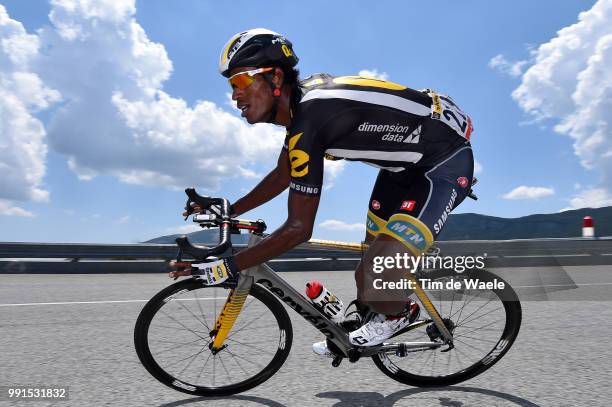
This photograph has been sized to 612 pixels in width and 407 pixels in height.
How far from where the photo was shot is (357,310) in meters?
3.76

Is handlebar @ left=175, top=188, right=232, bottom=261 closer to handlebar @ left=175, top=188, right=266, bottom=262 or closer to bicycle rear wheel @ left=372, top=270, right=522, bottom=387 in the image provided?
handlebar @ left=175, top=188, right=266, bottom=262

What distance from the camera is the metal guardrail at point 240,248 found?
37.3 feet

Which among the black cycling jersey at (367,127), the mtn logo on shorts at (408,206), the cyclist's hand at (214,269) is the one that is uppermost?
the black cycling jersey at (367,127)

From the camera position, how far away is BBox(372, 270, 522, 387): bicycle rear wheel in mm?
3775

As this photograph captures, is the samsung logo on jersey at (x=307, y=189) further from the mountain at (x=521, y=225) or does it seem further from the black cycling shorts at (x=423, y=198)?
the mountain at (x=521, y=225)

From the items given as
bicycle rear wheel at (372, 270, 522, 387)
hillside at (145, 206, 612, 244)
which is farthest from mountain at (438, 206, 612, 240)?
bicycle rear wheel at (372, 270, 522, 387)

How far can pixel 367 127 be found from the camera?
337cm

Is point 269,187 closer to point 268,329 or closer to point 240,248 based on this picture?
point 268,329

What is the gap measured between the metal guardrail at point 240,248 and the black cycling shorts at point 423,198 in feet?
23.1

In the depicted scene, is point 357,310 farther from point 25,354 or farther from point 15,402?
point 25,354

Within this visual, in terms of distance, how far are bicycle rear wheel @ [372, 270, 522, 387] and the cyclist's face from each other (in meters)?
1.44

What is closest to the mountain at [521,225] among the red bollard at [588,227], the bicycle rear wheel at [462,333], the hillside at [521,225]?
the hillside at [521,225]

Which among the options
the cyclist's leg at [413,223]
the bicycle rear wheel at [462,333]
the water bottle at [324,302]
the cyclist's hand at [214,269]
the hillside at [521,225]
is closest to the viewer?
the cyclist's hand at [214,269]

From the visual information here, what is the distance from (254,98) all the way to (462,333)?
2097 mm
